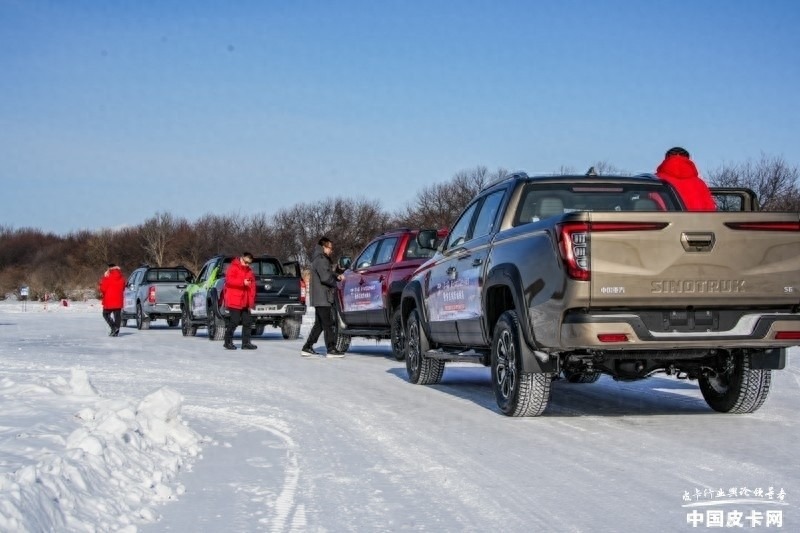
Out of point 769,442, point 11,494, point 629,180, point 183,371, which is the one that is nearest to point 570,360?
point 769,442

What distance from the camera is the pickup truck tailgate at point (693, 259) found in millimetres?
6734

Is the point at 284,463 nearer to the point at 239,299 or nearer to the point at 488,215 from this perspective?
the point at 488,215

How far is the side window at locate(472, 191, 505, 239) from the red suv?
12.5 feet

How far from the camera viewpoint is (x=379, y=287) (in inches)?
588

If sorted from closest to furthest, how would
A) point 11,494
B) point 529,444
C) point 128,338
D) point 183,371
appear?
1. point 11,494
2. point 529,444
3. point 183,371
4. point 128,338

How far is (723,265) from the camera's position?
270 inches

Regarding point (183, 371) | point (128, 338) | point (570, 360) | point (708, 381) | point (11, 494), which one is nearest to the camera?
point (11, 494)

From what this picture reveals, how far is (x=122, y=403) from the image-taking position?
697 cm

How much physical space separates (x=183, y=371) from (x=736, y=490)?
896 centimetres

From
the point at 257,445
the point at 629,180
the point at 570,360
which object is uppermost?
the point at 629,180

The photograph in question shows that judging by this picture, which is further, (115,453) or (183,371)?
(183,371)

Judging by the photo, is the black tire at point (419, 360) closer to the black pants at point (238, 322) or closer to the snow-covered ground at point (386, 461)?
the snow-covered ground at point (386, 461)

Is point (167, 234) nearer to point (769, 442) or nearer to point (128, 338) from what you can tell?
point (128, 338)

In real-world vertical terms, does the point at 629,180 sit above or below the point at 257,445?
above
